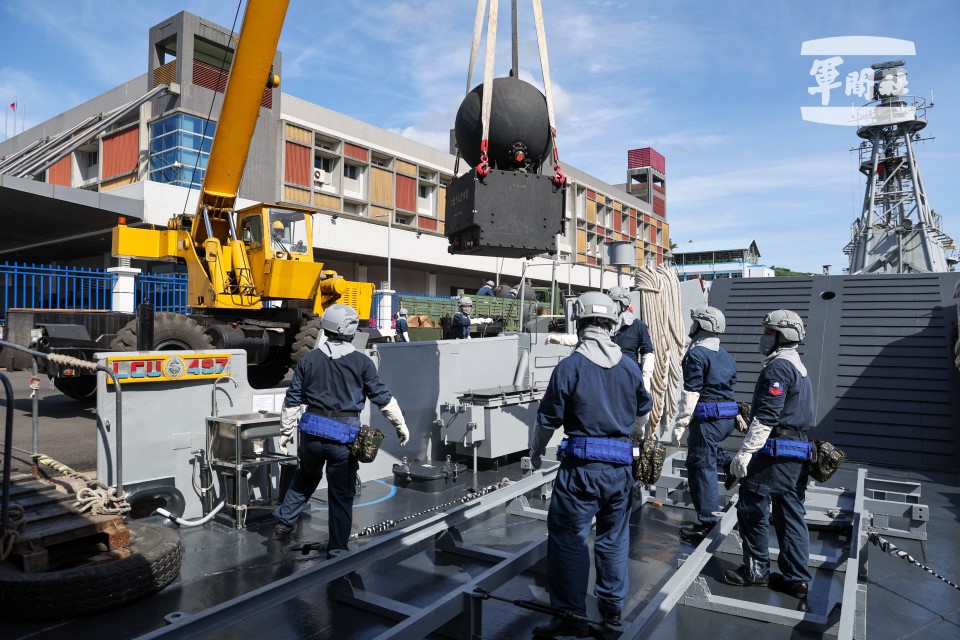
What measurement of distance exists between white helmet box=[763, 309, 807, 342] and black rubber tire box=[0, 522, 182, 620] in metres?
4.30

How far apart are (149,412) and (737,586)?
477 cm

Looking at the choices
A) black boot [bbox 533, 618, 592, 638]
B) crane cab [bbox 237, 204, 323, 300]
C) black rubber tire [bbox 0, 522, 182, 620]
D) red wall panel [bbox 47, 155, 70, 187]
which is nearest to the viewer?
black boot [bbox 533, 618, 592, 638]

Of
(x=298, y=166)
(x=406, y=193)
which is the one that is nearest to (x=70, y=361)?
(x=298, y=166)

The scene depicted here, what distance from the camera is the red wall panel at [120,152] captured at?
74.2 ft

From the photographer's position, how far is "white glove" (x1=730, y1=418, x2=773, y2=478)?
4.14 meters

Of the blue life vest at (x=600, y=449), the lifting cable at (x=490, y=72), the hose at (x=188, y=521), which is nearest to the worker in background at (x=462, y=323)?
the lifting cable at (x=490, y=72)

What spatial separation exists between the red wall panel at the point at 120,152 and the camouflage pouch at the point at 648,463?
23.1 meters

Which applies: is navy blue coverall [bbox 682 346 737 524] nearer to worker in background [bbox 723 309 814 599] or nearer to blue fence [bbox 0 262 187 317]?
worker in background [bbox 723 309 814 599]

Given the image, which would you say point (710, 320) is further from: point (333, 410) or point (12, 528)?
point (12, 528)

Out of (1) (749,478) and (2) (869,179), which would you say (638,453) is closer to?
(1) (749,478)

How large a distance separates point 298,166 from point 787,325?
24617 mm

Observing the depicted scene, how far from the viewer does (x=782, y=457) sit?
4191mm

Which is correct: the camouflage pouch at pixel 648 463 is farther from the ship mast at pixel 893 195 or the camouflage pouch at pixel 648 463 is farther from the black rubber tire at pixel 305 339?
the ship mast at pixel 893 195

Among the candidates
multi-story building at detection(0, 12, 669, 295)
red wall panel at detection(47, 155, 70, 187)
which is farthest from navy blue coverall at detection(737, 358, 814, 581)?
red wall panel at detection(47, 155, 70, 187)
